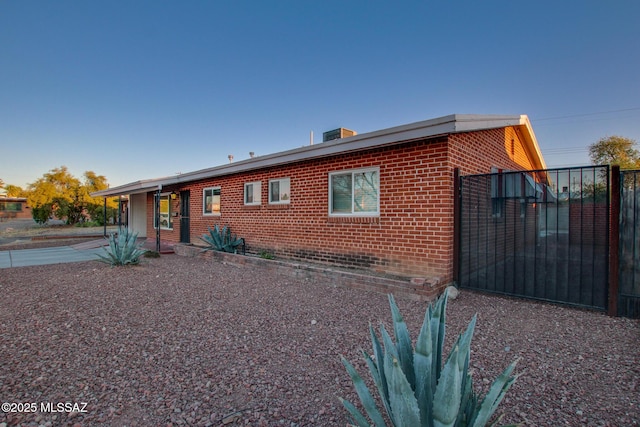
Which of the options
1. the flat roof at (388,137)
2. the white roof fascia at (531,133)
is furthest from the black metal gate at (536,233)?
the white roof fascia at (531,133)

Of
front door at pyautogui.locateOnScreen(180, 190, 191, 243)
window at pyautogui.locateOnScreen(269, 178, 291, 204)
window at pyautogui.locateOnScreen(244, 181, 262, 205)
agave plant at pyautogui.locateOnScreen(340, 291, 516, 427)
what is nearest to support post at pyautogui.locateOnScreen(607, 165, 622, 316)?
agave plant at pyautogui.locateOnScreen(340, 291, 516, 427)

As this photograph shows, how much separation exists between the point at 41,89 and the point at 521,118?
634 inches

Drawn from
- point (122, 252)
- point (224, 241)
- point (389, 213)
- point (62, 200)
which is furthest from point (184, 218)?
point (62, 200)

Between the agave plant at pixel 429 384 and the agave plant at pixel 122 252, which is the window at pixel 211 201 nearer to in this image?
the agave plant at pixel 122 252

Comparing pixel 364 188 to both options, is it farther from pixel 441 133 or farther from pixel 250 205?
pixel 250 205

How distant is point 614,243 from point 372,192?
12.8 ft

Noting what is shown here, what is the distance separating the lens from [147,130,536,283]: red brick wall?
17.7 ft

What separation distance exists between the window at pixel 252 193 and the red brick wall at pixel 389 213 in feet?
0.65

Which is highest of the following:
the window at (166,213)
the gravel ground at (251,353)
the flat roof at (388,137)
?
the flat roof at (388,137)

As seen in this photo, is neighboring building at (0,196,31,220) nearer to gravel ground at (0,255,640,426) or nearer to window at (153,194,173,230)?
window at (153,194,173,230)

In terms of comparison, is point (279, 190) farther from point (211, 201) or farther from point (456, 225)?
point (456, 225)

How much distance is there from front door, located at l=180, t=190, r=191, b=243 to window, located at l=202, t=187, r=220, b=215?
1.55 m

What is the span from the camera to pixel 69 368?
2775 mm

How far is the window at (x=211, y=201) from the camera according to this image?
10.9 m
